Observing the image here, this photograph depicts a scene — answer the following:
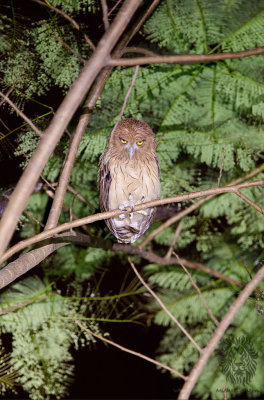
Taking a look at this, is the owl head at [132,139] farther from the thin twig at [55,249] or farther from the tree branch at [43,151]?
the tree branch at [43,151]

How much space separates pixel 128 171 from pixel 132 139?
91 mm

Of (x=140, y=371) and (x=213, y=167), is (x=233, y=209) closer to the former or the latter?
(x=213, y=167)

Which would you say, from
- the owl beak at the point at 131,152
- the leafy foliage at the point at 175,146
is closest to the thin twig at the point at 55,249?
the leafy foliage at the point at 175,146

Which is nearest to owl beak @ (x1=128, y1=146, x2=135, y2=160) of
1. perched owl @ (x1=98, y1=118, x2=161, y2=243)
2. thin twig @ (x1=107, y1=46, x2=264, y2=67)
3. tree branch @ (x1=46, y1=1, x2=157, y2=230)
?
perched owl @ (x1=98, y1=118, x2=161, y2=243)

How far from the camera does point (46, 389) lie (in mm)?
1233

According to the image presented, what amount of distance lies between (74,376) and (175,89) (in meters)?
1.04

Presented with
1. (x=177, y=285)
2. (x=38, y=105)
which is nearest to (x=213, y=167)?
(x=177, y=285)

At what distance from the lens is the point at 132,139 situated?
1051 millimetres

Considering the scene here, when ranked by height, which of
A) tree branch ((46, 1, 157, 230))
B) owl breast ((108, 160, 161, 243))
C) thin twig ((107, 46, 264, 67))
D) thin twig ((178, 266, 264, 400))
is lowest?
thin twig ((178, 266, 264, 400))

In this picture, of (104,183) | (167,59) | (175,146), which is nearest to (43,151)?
(167,59)

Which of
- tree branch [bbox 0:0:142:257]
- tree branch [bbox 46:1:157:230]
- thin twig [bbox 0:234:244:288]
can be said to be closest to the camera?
tree branch [bbox 0:0:142:257]

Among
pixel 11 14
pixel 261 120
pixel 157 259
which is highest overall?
pixel 11 14

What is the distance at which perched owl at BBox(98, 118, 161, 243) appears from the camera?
1.05 m

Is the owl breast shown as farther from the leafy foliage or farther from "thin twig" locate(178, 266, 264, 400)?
"thin twig" locate(178, 266, 264, 400)
